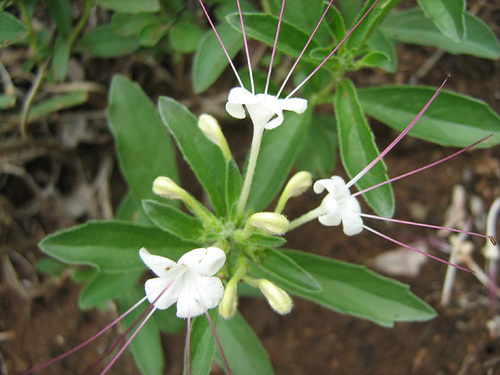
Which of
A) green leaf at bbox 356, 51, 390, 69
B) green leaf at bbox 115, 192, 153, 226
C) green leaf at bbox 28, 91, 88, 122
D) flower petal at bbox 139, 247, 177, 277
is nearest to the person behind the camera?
flower petal at bbox 139, 247, 177, 277

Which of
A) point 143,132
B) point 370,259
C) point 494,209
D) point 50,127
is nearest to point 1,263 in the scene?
point 50,127

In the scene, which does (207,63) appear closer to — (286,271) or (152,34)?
(152,34)

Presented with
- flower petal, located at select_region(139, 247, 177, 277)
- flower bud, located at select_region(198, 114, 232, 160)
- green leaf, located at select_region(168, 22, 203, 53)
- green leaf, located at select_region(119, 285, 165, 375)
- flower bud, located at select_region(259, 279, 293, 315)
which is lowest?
green leaf, located at select_region(119, 285, 165, 375)

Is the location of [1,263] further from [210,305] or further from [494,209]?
[494,209]

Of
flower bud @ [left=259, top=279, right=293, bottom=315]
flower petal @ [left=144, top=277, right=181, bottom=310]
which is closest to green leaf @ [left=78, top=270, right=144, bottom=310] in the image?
flower petal @ [left=144, top=277, right=181, bottom=310]

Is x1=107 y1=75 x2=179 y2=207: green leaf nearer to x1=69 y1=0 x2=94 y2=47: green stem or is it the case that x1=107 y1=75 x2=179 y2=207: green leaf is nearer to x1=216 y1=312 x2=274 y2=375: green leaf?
x1=69 y1=0 x2=94 y2=47: green stem

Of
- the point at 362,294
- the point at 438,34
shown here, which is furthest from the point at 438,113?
the point at 362,294

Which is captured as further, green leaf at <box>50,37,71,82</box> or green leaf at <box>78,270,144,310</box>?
green leaf at <box>50,37,71,82</box>

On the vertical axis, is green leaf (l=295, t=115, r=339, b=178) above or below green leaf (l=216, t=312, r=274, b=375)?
above
